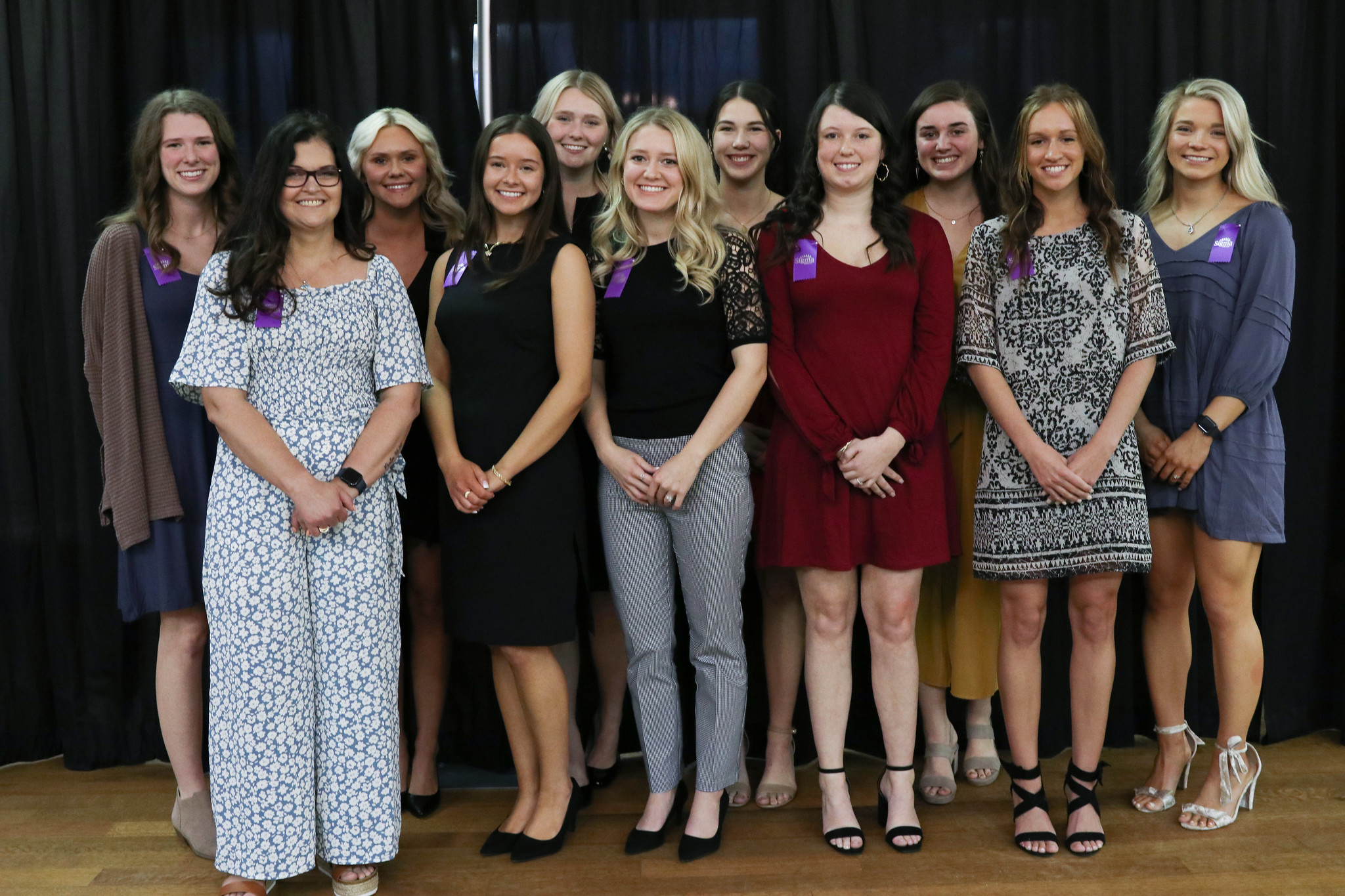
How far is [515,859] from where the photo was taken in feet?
8.68

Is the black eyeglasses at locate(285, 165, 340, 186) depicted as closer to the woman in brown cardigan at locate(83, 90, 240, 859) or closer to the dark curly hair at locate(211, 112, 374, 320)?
the dark curly hair at locate(211, 112, 374, 320)

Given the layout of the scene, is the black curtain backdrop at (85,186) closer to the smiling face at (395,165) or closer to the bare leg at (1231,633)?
the smiling face at (395,165)

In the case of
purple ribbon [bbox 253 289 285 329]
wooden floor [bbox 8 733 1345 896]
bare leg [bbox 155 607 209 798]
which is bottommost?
wooden floor [bbox 8 733 1345 896]

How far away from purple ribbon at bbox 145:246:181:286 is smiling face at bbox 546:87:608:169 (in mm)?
1089

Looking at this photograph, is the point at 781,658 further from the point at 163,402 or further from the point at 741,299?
the point at 163,402

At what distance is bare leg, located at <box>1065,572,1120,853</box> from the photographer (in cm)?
265

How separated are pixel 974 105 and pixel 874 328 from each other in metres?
0.83

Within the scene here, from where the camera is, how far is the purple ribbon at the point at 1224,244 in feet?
9.05

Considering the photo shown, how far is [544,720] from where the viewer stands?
2.66m

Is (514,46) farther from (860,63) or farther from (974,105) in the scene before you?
(974,105)

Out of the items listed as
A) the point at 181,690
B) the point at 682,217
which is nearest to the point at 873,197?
the point at 682,217

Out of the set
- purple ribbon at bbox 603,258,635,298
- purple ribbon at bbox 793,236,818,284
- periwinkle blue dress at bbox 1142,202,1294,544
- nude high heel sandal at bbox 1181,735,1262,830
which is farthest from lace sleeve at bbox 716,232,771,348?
nude high heel sandal at bbox 1181,735,1262,830

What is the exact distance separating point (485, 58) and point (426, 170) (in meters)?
0.63

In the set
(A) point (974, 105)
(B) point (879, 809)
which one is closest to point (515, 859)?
(B) point (879, 809)
